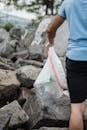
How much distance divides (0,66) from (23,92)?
1.37 m

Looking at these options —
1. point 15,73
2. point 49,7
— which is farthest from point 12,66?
point 49,7

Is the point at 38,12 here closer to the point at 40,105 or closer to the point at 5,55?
the point at 5,55

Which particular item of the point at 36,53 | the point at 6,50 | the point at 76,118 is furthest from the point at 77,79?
the point at 6,50

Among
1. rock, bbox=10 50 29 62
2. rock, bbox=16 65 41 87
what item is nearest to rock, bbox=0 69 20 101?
rock, bbox=16 65 41 87

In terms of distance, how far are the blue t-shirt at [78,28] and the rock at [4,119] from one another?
5.16 feet

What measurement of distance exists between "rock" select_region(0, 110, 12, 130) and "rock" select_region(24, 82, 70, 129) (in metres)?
0.32

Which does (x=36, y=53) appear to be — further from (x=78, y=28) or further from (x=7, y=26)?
(x=7, y=26)

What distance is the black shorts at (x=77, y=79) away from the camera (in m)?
3.67

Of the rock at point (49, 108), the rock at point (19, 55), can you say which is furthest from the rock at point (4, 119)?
the rock at point (19, 55)

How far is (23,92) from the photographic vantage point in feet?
19.2

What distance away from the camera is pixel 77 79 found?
3688 mm

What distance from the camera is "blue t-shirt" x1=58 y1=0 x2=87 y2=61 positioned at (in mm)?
3609

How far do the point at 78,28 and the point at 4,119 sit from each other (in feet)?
5.96

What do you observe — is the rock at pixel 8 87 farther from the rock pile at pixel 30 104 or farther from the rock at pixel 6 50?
the rock at pixel 6 50
